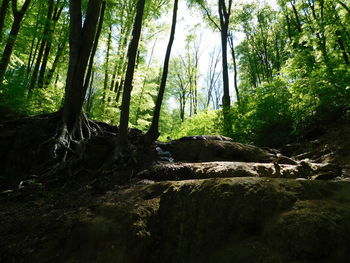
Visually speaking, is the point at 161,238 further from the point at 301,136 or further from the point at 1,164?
the point at 301,136

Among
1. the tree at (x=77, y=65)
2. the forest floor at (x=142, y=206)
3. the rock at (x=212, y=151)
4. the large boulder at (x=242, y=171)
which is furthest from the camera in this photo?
the rock at (x=212, y=151)

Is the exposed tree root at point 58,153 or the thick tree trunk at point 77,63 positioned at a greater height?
Result: the thick tree trunk at point 77,63

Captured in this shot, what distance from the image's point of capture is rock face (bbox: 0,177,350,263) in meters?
2.23

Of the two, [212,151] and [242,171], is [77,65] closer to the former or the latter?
[212,151]

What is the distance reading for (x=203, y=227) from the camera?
292 cm

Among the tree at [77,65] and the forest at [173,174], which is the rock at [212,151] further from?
the tree at [77,65]

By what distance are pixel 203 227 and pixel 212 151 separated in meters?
4.80

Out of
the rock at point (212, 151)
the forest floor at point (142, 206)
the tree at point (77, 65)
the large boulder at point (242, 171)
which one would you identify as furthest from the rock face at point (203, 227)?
the rock at point (212, 151)

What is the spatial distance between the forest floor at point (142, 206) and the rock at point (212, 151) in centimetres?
148

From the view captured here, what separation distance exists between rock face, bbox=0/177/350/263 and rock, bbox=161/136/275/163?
3838mm

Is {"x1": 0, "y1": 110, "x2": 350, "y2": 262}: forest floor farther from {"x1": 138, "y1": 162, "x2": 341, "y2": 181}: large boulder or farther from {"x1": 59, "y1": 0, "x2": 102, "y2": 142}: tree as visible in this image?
{"x1": 59, "y1": 0, "x2": 102, "y2": 142}: tree

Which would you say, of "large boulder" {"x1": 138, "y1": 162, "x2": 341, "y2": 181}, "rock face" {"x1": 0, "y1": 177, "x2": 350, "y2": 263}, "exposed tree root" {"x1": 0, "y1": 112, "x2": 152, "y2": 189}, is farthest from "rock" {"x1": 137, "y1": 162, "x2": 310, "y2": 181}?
"rock face" {"x1": 0, "y1": 177, "x2": 350, "y2": 263}

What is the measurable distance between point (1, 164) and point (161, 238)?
5.31 m

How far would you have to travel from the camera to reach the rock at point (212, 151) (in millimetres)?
7285
